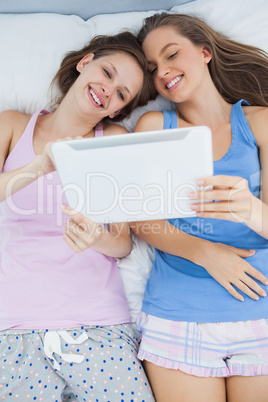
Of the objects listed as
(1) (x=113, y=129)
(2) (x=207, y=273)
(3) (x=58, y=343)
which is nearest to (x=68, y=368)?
(3) (x=58, y=343)

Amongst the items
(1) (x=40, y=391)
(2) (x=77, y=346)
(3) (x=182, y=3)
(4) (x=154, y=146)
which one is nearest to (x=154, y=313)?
(2) (x=77, y=346)

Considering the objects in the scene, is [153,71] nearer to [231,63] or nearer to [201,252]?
[231,63]

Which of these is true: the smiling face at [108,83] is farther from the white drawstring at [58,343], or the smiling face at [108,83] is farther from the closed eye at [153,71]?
the white drawstring at [58,343]

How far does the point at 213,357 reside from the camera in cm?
104

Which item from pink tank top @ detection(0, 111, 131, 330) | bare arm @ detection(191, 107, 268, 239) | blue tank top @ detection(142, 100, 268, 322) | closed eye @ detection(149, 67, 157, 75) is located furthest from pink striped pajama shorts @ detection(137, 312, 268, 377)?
closed eye @ detection(149, 67, 157, 75)

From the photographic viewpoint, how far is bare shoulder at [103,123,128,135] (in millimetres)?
1281

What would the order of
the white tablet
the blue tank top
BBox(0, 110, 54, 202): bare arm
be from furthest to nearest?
the blue tank top, BBox(0, 110, 54, 202): bare arm, the white tablet

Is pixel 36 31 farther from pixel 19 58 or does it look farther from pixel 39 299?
pixel 39 299

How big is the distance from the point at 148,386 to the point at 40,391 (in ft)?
0.82

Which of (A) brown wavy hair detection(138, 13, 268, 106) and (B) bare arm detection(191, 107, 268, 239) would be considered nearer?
(B) bare arm detection(191, 107, 268, 239)

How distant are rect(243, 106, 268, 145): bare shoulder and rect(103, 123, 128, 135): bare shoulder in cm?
35

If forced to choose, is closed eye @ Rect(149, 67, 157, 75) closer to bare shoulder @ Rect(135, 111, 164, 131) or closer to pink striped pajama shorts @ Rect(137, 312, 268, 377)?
bare shoulder @ Rect(135, 111, 164, 131)

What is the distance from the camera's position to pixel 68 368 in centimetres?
104

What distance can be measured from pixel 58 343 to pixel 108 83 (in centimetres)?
67
